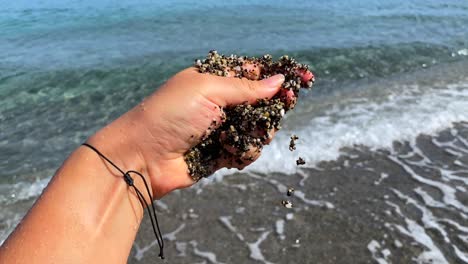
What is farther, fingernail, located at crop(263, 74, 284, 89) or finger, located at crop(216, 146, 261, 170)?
fingernail, located at crop(263, 74, 284, 89)

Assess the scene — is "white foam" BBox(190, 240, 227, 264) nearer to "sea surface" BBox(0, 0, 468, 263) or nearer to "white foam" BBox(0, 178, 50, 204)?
"sea surface" BBox(0, 0, 468, 263)

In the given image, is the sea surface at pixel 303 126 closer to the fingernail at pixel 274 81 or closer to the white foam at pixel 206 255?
the white foam at pixel 206 255

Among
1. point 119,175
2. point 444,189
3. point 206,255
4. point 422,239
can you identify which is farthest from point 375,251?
point 119,175

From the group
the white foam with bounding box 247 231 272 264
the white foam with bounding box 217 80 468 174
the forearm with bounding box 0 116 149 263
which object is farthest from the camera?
the white foam with bounding box 217 80 468 174

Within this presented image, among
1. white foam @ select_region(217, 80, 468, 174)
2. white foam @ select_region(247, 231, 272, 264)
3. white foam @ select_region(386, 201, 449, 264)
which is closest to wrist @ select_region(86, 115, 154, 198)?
white foam @ select_region(247, 231, 272, 264)

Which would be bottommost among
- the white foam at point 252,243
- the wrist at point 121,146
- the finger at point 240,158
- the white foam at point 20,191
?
the white foam at point 20,191

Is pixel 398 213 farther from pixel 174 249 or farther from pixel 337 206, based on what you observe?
pixel 174 249

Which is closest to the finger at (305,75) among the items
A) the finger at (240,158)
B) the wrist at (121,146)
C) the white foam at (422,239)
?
the finger at (240,158)
